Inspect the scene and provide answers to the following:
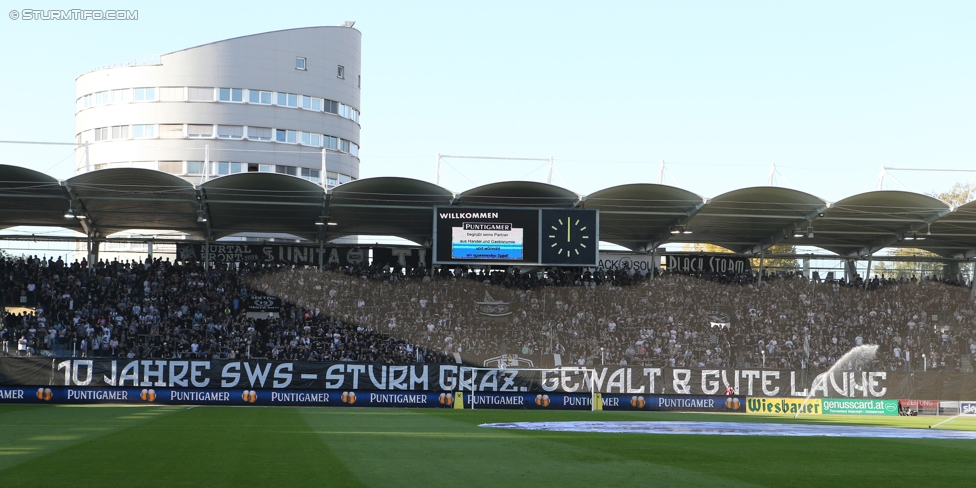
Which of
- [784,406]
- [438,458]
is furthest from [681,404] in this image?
[438,458]

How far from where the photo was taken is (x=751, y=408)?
122 ft

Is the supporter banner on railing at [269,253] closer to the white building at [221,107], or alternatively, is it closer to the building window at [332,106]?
the white building at [221,107]

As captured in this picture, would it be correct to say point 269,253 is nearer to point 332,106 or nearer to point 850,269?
point 850,269

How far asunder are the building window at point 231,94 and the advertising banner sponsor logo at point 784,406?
163 feet

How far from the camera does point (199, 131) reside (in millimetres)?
73062

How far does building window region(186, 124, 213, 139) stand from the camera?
7288 cm

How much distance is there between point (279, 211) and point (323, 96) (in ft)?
116

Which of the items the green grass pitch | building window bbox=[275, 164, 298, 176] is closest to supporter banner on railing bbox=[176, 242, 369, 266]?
the green grass pitch

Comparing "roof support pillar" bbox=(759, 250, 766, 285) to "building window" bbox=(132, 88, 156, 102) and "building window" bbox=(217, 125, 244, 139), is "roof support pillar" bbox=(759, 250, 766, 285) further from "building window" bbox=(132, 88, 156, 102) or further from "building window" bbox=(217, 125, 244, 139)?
"building window" bbox=(132, 88, 156, 102)

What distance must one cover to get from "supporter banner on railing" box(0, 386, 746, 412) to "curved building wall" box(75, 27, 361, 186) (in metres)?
36.9

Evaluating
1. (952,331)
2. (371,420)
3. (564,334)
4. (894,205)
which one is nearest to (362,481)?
(371,420)

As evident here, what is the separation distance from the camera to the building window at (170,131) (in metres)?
73.1

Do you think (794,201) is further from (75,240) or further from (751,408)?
(75,240)

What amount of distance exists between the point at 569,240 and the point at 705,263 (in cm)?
1337
